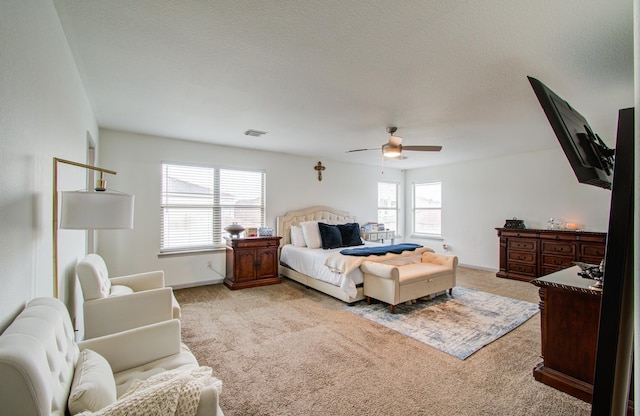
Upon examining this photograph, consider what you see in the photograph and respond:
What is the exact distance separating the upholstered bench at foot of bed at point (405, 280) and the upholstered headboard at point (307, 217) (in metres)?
2.21

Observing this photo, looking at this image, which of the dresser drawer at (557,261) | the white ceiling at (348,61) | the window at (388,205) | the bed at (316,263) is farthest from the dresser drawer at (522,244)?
the window at (388,205)

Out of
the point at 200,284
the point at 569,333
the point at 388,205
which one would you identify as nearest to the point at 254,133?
the point at 200,284

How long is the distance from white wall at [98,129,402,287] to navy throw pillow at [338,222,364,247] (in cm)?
109

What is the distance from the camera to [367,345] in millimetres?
2871

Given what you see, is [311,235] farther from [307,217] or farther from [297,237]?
A: [307,217]

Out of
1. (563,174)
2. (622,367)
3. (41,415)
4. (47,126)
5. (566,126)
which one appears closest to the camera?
(622,367)

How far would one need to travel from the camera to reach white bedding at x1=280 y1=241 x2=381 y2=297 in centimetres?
398

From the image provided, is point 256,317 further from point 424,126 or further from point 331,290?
point 424,126

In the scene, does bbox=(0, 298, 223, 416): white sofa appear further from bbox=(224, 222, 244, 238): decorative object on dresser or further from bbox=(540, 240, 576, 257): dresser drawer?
bbox=(540, 240, 576, 257): dresser drawer

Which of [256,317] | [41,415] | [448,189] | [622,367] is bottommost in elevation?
[256,317]

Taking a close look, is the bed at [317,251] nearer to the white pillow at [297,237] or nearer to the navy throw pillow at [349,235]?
the white pillow at [297,237]

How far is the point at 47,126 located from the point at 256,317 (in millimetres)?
2766

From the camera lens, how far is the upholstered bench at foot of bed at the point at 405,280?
369 centimetres

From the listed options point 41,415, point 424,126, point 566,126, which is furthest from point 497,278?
point 41,415
